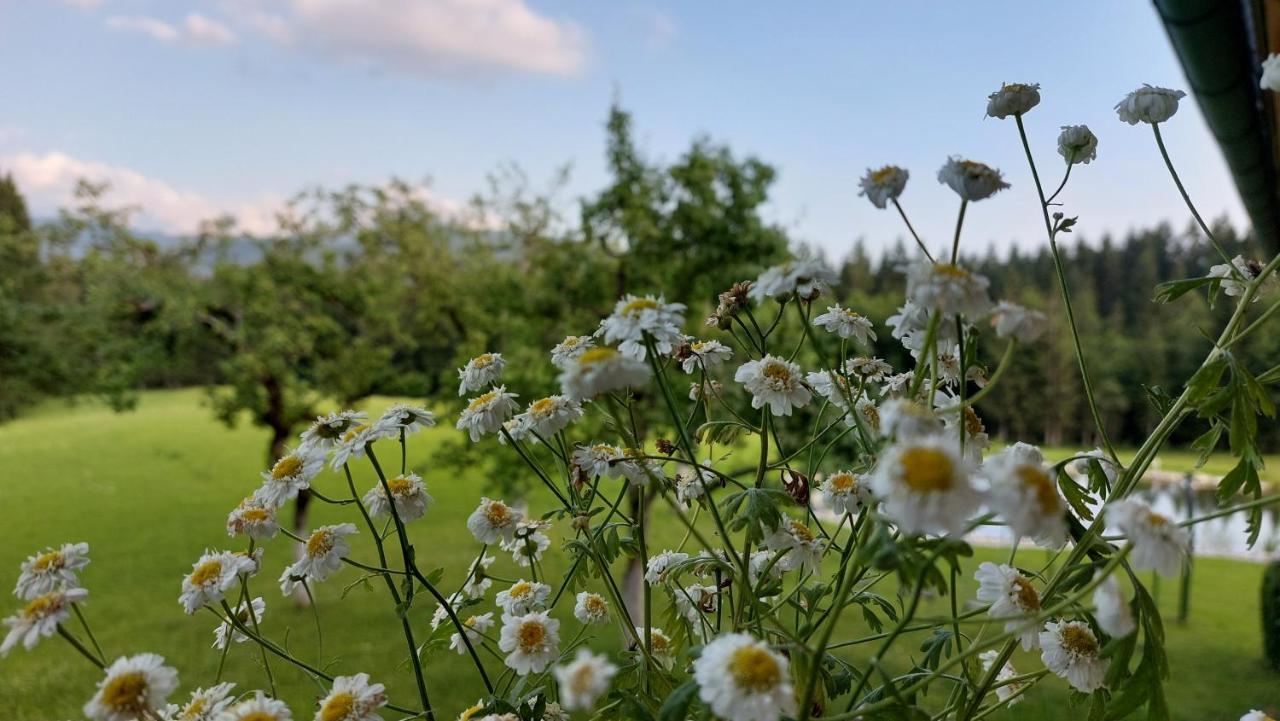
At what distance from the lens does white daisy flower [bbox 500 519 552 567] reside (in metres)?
0.59

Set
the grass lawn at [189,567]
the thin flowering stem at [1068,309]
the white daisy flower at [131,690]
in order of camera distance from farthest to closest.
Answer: the grass lawn at [189,567] < the thin flowering stem at [1068,309] < the white daisy flower at [131,690]

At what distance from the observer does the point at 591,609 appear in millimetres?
631

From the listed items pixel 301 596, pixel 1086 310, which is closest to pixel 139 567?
Answer: pixel 301 596

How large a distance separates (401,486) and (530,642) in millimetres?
154

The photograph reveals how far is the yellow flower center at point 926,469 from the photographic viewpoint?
27 cm

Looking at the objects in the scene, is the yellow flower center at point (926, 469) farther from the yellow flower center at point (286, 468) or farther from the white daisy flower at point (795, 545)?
the yellow flower center at point (286, 468)

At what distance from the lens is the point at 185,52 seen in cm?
562

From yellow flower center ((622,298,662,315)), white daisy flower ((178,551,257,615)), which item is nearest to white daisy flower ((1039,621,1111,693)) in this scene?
yellow flower center ((622,298,662,315))

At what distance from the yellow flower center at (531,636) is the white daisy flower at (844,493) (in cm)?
22

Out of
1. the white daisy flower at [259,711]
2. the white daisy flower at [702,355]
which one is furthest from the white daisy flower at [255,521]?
the white daisy flower at [702,355]

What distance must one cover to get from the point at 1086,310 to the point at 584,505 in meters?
9.80

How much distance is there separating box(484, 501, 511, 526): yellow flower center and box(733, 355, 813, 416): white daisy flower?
0.23 meters

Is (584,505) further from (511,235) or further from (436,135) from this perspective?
(436,135)

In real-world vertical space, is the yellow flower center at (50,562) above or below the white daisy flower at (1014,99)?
below
